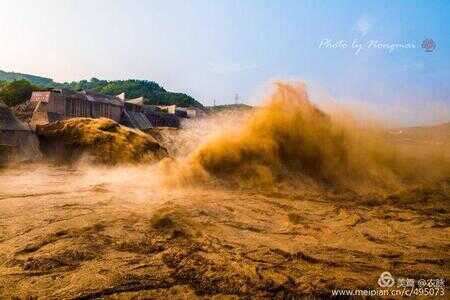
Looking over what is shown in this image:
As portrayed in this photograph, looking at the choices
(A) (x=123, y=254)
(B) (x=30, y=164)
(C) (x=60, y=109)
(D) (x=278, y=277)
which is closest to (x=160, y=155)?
(B) (x=30, y=164)

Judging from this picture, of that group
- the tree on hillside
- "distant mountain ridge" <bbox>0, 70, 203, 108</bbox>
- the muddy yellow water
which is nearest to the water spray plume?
the muddy yellow water

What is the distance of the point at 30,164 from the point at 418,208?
9049mm

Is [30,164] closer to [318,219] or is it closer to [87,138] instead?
[87,138]

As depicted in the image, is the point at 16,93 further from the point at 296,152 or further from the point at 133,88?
the point at 133,88

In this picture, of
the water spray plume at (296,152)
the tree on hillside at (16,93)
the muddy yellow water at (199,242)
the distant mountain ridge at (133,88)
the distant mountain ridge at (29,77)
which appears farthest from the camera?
the distant mountain ridge at (29,77)

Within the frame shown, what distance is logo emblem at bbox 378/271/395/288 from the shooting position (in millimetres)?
3080

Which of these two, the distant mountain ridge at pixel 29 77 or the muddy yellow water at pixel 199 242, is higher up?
the distant mountain ridge at pixel 29 77

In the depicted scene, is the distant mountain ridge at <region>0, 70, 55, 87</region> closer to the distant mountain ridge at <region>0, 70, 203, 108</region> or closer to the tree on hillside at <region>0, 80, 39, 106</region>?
the distant mountain ridge at <region>0, 70, 203, 108</region>

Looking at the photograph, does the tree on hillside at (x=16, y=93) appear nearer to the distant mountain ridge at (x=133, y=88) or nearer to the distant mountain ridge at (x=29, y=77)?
the distant mountain ridge at (x=133, y=88)

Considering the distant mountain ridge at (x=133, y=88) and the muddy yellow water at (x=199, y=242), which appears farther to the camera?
the distant mountain ridge at (x=133, y=88)

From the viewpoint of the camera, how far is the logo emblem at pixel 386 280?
3.08m

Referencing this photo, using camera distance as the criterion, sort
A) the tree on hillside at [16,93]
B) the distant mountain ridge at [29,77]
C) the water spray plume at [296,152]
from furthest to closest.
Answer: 1. the distant mountain ridge at [29,77]
2. the tree on hillside at [16,93]
3. the water spray plume at [296,152]

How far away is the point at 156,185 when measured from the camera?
7410mm

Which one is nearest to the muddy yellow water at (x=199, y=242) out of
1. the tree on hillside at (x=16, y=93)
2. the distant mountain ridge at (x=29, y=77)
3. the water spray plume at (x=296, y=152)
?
the water spray plume at (x=296, y=152)
